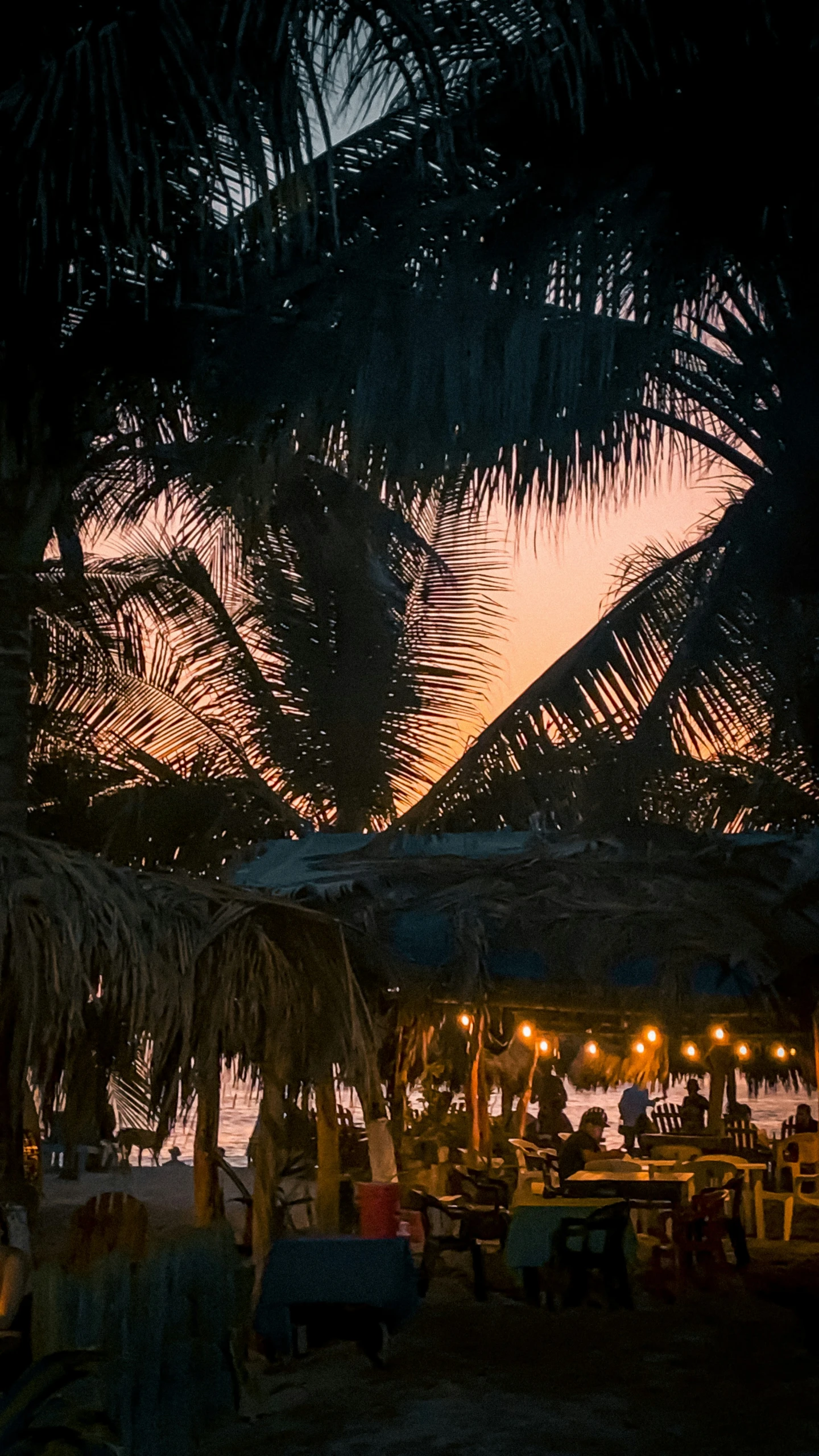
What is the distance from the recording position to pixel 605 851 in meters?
7.92

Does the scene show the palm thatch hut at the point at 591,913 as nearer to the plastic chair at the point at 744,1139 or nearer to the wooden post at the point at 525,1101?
the plastic chair at the point at 744,1139

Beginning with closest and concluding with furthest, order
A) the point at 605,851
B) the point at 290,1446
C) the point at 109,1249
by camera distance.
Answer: the point at 290,1446 < the point at 109,1249 < the point at 605,851

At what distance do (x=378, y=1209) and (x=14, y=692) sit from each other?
376cm

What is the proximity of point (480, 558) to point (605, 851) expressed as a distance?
7.23 meters

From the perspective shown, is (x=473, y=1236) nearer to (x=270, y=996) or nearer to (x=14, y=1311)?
(x=270, y=996)

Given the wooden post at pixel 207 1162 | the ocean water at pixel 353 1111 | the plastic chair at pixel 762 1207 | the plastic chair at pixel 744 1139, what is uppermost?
the wooden post at pixel 207 1162

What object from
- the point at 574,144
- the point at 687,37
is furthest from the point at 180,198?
the point at 687,37

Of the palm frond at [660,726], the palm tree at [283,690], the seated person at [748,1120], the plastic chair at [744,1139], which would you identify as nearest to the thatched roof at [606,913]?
the palm frond at [660,726]

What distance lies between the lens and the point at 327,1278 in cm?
722

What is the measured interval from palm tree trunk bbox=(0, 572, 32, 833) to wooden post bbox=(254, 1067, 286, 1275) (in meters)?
1.81

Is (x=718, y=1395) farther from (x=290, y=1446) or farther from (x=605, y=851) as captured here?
(x=605, y=851)

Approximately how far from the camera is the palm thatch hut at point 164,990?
5430 millimetres

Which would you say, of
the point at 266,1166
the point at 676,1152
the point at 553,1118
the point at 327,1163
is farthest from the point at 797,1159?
the point at 266,1166

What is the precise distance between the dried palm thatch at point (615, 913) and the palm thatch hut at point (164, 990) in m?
1.25
